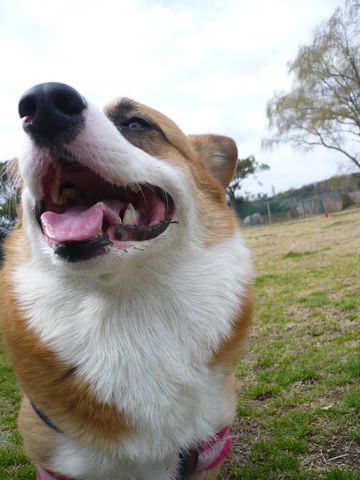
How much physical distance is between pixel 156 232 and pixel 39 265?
532mm

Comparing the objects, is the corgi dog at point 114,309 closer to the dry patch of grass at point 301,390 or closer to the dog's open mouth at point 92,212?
the dog's open mouth at point 92,212

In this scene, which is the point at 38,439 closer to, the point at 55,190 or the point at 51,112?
the point at 55,190

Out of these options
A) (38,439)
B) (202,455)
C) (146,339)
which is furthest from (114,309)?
(202,455)

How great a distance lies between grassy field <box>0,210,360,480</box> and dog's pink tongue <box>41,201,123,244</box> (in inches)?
59.7

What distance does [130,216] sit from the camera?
1688 millimetres

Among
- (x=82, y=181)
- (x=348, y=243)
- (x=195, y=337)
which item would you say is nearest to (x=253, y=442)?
(x=195, y=337)

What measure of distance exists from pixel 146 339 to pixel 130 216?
500 mm

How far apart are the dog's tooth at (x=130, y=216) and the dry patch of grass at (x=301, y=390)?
1428 millimetres

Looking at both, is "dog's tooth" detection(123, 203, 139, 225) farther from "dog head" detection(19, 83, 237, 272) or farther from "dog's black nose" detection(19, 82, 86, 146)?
"dog's black nose" detection(19, 82, 86, 146)

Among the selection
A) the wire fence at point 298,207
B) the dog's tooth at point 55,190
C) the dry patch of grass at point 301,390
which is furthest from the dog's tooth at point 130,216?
the wire fence at point 298,207

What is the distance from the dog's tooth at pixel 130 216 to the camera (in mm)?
1660

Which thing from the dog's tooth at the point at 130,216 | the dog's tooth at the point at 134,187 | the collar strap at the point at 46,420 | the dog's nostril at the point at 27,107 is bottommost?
the collar strap at the point at 46,420

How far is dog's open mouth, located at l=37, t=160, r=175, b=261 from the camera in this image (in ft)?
4.87

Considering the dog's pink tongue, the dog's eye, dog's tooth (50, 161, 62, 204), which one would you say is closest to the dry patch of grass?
the dog's pink tongue
